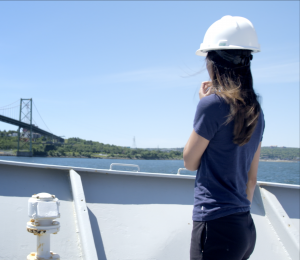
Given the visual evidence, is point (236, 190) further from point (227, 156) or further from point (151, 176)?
point (151, 176)

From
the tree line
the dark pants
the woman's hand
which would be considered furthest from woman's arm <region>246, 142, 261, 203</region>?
the tree line

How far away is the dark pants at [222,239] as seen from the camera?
93 cm

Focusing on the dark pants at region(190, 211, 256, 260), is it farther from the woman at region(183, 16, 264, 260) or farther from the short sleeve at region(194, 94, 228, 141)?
the short sleeve at region(194, 94, 228, 141)

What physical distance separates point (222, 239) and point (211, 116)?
0.38m

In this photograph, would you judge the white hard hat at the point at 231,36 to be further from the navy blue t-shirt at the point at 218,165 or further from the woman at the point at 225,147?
the navy blue t-shirt at the point at 218,165

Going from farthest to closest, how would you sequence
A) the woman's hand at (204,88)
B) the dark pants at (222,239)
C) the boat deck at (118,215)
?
the boat deck at (118,215) < the woman's hand at (204,88) < the dark pants at (222,239)

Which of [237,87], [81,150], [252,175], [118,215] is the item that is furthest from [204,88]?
[81,150]

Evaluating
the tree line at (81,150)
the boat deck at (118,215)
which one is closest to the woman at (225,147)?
the boat deck at (118,215)

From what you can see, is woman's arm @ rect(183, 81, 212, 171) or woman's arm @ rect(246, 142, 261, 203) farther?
woman's arm @ rect(246, 142, 261, 203)

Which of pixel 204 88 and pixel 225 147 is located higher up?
pixel 204 88

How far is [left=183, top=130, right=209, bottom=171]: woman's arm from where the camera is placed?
96 centimetres

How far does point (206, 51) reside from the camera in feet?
3.57

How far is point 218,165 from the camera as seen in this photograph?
0.98 meters

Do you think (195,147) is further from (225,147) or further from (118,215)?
(118,215)
